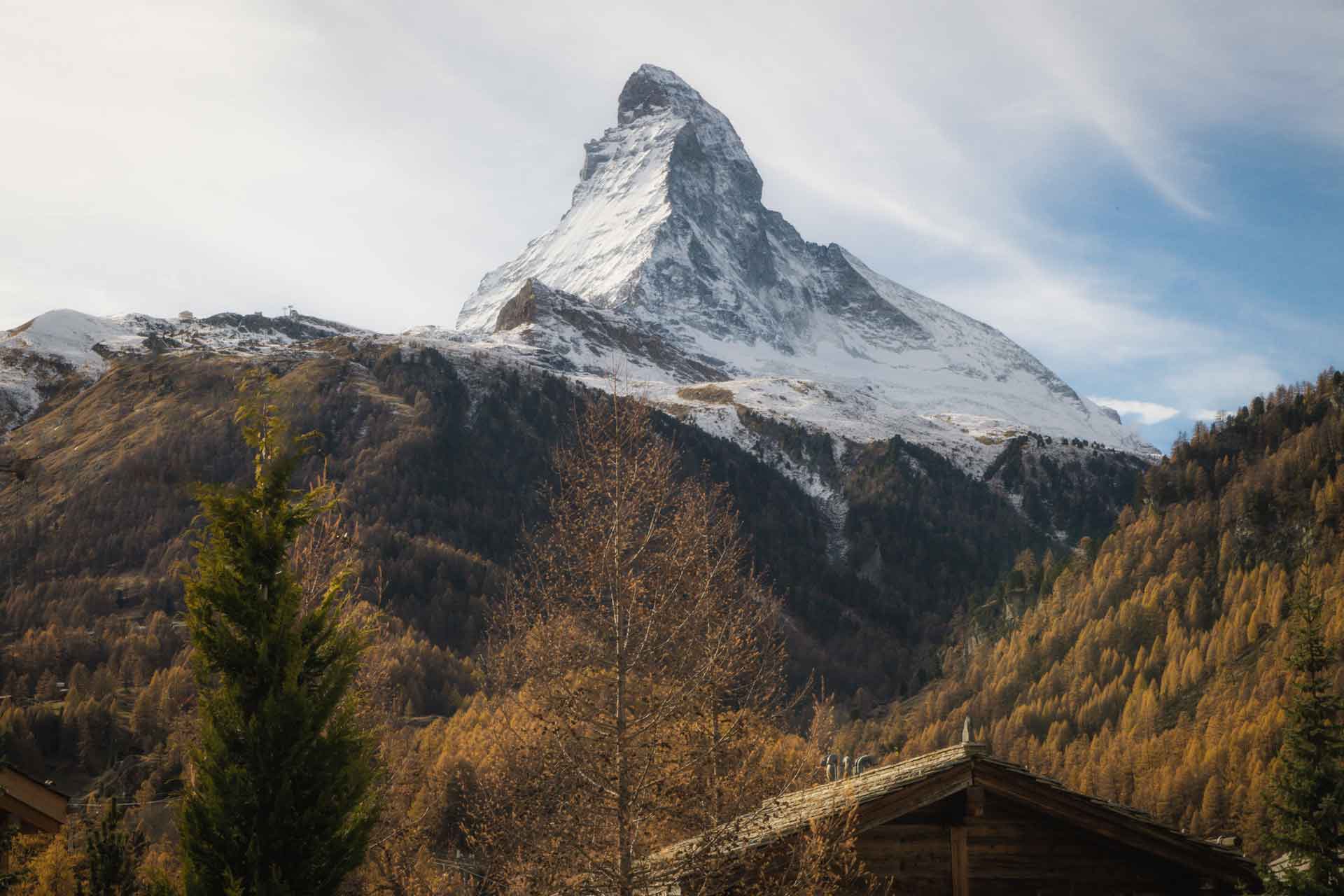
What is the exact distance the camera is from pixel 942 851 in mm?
16547

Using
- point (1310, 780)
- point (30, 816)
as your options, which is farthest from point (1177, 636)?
point (30, 816)

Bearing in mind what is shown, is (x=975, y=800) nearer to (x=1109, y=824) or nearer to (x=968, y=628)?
(x=1109, y=824)

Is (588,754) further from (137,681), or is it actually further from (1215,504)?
(1215,504)

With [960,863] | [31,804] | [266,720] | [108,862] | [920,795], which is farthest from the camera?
[31,804]

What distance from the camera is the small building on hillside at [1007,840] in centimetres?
1603

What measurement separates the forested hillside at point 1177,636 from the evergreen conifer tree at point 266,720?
95451 mm

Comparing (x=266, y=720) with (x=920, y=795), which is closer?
(x=266, y=720)

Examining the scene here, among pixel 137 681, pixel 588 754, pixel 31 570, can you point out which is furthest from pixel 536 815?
pixel 31 570

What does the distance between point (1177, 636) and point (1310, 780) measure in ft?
397

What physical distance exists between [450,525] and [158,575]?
52600 mm

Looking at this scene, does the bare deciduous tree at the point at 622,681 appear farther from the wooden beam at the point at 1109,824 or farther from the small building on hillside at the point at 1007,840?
the wooden beam at the point at 1109,824

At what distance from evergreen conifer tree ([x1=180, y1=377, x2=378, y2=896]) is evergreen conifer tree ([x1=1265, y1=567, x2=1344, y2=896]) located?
78.7 ft

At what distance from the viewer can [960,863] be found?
641 inches

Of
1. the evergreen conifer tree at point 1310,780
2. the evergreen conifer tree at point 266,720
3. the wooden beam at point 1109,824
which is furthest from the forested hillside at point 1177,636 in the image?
the evergreen conifer tree at point 266,720
